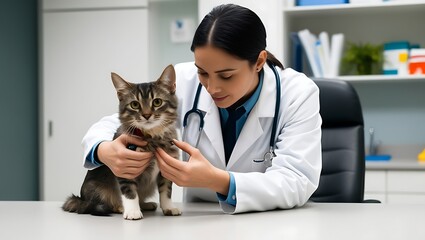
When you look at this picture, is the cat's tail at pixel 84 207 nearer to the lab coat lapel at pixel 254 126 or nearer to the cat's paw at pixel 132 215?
the cat's paw at pixel 132 215

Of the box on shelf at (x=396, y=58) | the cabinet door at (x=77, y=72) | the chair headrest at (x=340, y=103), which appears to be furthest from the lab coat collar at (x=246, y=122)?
the cabinet door at (x=77, y=72)

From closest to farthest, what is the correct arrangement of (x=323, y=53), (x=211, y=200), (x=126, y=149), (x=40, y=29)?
(x=126, y=149) → (x=211, y=200) → (x=323, y=53) → (x=40, y=29)

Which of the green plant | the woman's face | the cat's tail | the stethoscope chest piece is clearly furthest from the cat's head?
the green plant

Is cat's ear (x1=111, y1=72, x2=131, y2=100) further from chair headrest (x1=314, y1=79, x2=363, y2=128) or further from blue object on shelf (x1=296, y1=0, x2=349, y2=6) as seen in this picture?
blue object on shelf (x1=296, y1=0, x2=349, y2=6)

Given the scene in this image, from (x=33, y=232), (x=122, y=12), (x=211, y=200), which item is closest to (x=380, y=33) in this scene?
(x=122, y=12)

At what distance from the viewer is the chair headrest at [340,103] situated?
198cm

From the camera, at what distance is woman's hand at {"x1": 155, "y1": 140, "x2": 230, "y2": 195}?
4.01ft

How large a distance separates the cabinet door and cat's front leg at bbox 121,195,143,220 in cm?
220

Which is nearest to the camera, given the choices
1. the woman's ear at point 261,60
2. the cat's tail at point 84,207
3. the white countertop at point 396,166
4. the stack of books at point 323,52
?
the cat's tail at point 84,207

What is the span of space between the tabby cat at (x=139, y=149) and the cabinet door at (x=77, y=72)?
209 cm

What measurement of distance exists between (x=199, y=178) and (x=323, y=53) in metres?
2.06

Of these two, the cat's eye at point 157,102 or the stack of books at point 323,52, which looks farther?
the stack of books at point 323,52

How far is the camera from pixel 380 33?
330 cm

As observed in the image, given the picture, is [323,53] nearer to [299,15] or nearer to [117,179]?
[299,15]
